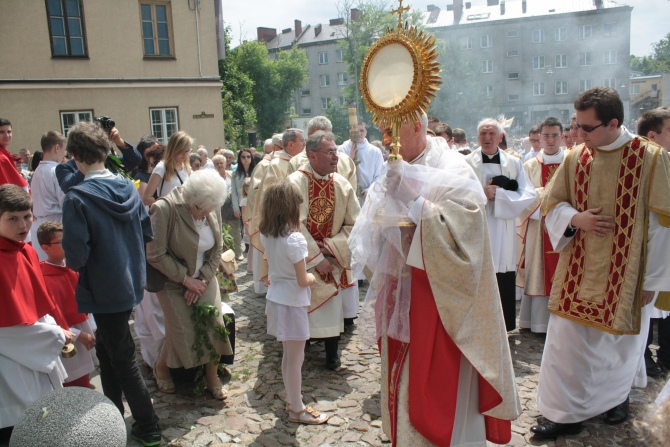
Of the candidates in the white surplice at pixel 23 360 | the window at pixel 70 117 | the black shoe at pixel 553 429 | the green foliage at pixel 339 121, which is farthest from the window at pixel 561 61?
the white surplice at pixel 23 360

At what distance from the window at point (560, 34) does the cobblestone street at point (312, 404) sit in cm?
5938

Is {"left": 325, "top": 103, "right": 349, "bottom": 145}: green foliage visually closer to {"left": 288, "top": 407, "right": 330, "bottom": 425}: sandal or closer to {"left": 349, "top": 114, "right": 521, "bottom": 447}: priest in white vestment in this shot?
{"left": 288, "top": 407, "right": 330, "bottom": 425}: sandal

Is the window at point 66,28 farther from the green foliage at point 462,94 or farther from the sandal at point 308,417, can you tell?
the green foliage at point 462,94

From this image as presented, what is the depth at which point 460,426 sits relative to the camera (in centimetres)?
310

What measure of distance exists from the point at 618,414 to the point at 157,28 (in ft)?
64.0

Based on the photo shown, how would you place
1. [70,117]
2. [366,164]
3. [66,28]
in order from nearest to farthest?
[366,164] < [66,28] < [70,117]

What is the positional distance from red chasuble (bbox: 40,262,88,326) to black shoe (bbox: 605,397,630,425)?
3961 millimetres

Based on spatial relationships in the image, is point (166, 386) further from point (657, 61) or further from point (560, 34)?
point (657, 61)

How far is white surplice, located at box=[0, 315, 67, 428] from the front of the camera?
354cm

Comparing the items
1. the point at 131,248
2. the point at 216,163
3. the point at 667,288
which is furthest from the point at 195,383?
the point at 216,163

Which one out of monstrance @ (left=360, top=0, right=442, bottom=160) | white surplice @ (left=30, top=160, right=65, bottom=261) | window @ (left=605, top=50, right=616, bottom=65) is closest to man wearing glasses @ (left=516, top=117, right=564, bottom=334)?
monstrance @ (left=360, top=0, right=442, bottom=160)

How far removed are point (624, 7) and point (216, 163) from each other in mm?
56852

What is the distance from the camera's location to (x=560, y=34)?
5716 centimetres

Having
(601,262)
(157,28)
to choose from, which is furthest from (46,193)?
(157,28)
